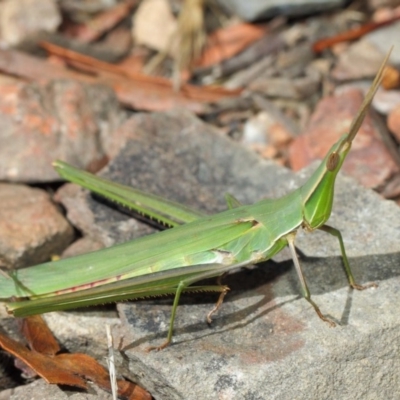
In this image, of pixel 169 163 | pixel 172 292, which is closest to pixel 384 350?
pixel 172 292

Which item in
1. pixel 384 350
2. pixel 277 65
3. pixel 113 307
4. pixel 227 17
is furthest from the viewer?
pixel 227 17

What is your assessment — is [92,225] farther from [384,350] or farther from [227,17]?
[227,17]

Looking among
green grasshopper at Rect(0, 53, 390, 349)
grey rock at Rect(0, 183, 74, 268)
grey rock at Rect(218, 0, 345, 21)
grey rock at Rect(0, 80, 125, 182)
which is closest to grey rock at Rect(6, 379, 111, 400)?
green grasshopper at Rect(0, 53, 390, 349)

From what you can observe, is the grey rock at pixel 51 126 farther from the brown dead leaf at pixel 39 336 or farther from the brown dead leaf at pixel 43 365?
the brown dead leaf at pixel 43 365

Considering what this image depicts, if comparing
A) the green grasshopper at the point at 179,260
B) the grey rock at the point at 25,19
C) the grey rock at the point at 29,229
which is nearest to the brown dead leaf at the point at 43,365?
the green grasshopper at the point at 179,260

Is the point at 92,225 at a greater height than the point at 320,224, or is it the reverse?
the point at 320,224
